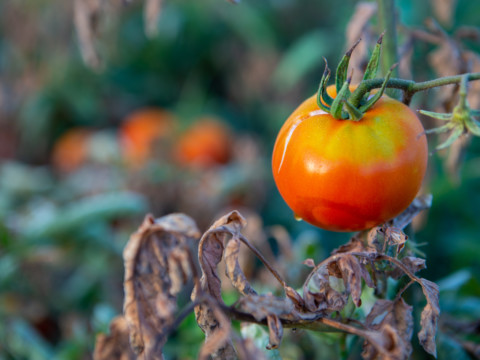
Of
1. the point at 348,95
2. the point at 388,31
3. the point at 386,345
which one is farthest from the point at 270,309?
the point at 388,31

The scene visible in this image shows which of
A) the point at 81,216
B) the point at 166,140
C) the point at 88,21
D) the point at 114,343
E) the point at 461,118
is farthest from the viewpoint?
the point at 166,140

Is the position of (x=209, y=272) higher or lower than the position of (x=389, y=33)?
lower

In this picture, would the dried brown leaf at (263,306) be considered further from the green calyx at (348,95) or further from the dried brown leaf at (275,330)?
the green calyx at (348,95)

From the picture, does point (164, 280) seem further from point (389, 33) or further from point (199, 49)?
point (199, 49)

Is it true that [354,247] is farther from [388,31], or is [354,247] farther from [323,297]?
[388,31]

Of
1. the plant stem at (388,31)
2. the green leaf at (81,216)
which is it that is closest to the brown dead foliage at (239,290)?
the plant stem at (388,31)

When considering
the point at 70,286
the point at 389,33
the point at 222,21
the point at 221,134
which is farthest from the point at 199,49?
the point at 389,33
